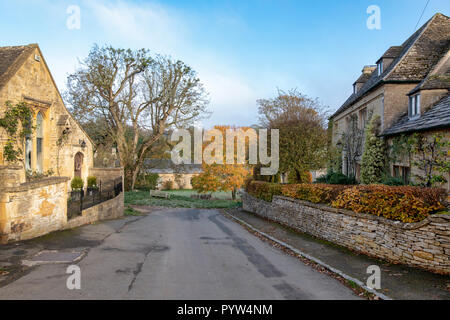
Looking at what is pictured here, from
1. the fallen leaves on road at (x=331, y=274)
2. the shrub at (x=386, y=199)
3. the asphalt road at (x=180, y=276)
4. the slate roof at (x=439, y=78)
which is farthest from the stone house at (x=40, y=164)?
the slate roof at (x=439, y=78)

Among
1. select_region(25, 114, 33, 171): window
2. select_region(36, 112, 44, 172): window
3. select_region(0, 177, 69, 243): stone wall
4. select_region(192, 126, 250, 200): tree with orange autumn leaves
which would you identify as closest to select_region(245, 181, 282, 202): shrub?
select_region(0, 177, 69, 243): stone wall

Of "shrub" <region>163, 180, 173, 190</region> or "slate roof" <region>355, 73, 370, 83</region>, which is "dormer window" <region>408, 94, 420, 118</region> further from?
"shrub" <region>163, 180, 173, 190</region>

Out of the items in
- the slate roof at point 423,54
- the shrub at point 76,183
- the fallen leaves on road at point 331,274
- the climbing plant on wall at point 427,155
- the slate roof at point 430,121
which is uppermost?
the slate roof at point 423,54

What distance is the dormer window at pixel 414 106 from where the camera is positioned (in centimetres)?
1415

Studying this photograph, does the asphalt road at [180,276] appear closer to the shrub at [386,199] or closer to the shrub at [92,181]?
the shrub at [386,199]

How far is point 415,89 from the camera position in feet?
47.1

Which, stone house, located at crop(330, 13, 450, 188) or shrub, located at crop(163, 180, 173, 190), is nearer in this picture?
stone house, located at crop(330, 13, 450, 188)

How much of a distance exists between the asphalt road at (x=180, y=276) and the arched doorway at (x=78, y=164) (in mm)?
11025

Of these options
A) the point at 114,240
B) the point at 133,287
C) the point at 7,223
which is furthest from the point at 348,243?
the point at 7,223

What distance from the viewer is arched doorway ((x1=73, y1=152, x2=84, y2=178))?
1974 centimetres

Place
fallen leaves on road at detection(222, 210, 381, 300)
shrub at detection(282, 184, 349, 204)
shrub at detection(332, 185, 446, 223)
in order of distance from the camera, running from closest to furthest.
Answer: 1. fallen leaves on road at detection(222, 210, 381, 300)
2. shrub at detection(332, 185, 446, 223)
3. shrub at detection(282, 184, 349, 204)

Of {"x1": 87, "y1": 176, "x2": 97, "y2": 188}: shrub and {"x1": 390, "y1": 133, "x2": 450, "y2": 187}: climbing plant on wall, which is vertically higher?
{"x1": 390, "y1": 133, "x2": 450, "y2": 187}: climbing plant on wall

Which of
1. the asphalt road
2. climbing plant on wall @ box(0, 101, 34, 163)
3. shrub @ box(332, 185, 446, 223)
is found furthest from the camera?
climbing plant on wall @ box(0, 101, 34, 163)
